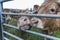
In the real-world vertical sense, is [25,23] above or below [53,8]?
below

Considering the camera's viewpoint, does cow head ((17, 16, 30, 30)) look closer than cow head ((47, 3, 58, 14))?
No

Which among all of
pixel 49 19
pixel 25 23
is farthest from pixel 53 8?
pixel 25 23

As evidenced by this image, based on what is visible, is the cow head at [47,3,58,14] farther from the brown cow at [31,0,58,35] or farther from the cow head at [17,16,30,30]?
the cow head at [17,16,30,30]

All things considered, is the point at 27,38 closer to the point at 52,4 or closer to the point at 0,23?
the point at 0,23

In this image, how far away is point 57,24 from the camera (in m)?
1.36

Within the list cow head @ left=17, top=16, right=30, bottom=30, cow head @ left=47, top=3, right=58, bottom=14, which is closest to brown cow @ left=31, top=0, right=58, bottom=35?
cow head @ left=47, top=3, right=58, bottom=14

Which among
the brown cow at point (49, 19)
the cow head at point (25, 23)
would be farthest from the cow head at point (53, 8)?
the cow head at point (25, 23)

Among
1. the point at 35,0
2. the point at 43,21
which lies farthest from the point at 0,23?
the point at 35,0

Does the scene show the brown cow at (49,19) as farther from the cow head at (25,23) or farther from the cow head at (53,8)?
the cow head at (25,23)

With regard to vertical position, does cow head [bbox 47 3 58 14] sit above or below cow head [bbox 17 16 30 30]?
above

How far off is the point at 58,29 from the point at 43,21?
19 cm

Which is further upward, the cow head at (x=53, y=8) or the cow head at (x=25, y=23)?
the cow head at (x=53, y=8)

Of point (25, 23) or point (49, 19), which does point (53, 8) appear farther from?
point (25, 23)

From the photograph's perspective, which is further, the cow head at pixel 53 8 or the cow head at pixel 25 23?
the cow head at pixel 25 23
